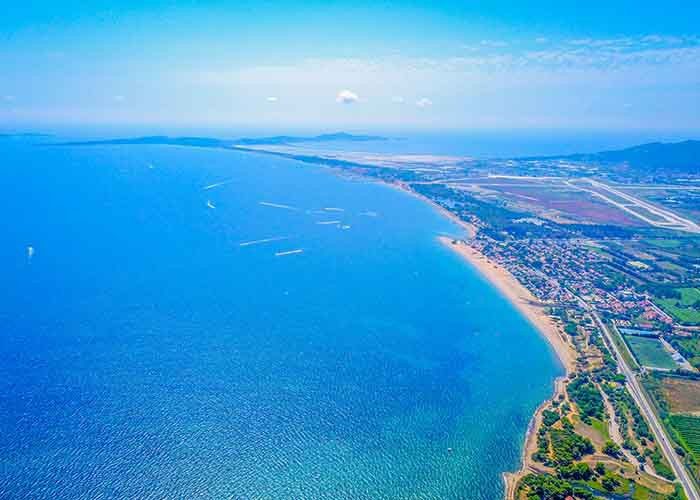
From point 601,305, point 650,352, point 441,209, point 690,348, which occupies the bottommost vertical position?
point 650,352

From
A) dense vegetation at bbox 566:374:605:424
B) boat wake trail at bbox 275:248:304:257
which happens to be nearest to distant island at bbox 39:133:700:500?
dense vegetation at bbox 566:374:605:424

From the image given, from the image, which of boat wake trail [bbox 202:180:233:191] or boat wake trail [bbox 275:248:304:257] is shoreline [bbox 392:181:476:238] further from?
boat wake trail [bbox 202:180:233:191]

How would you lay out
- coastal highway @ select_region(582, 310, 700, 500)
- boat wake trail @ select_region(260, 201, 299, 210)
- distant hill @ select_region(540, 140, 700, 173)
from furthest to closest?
distant hill @ select_region(540, 140, 700, 173) → boat wake trail @ select_region(260, 201, 299, 210) → coastal highway @ select_region(582, 310, 700, 500)

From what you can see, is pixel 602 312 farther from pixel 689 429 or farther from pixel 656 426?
pixel 656 426

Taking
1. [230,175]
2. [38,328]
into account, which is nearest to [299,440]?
[38,328]

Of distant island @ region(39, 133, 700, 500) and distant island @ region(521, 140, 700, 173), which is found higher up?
distant island @ region(521, 140, 700, 173)

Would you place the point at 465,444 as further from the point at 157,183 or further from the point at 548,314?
the point at 157,183

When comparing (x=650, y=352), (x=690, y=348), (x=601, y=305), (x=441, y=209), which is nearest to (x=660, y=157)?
(x=441, y=209)
